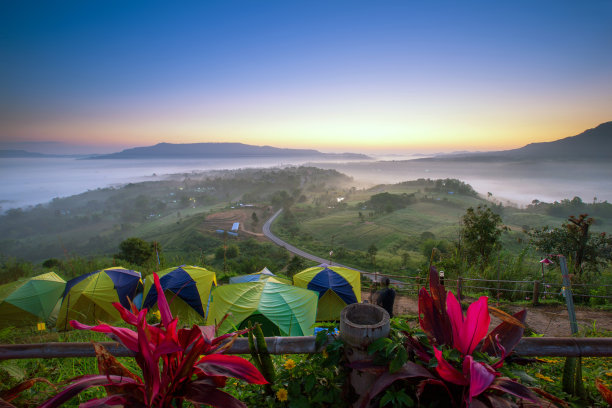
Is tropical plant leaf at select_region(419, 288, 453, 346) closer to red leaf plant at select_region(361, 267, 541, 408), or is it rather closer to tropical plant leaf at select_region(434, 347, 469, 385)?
red leaf plant at select_region(361, 267, 541, 408)

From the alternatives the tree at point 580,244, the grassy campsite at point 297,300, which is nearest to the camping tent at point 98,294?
the grassy campsite at point 297,300

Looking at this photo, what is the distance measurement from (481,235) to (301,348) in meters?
12.6

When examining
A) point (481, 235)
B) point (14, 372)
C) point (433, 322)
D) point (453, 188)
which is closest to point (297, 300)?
point (14, 372)

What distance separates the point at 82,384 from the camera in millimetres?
1007

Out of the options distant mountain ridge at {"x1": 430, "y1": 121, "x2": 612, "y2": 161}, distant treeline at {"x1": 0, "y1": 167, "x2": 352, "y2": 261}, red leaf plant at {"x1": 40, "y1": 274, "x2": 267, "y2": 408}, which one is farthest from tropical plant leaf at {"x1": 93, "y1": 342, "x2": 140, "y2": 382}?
distant mountain ridge at {"x1": 430, "y1": 121, "x2": 612, "y2": 161}

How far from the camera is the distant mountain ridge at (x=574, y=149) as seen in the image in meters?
107

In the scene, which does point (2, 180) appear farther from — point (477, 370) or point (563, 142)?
point (563, 142)

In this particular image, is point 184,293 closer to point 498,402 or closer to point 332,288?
point 332,288

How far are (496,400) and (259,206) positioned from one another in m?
68.4

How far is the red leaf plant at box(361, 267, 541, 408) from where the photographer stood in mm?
950

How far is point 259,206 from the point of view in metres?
68.2

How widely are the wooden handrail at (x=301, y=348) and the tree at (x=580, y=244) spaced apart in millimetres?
11152

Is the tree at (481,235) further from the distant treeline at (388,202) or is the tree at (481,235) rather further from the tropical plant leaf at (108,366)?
the distant treeline at (388,202)

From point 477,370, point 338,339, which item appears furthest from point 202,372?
point 477,370
